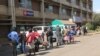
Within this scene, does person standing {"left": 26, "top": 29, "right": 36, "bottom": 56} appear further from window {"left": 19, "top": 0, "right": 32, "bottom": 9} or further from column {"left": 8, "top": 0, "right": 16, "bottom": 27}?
window {"left": 19, "top": 0, "right": 32, "bottom": 9}

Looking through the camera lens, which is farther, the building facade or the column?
the building facade

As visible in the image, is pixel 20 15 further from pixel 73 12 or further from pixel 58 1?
pixel 73 12

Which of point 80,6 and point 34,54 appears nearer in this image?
point 34,54

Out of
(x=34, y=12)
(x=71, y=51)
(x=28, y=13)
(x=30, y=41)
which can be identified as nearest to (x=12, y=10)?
(x=28, y=13)

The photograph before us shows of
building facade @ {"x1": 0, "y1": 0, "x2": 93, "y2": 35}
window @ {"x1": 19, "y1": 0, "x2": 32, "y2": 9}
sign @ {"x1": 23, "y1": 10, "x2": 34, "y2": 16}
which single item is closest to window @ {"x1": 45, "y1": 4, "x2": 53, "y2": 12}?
building facade @ {"x1": 0, "y1": 0, "x2": 93, "y2": 35}

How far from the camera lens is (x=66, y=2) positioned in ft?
203

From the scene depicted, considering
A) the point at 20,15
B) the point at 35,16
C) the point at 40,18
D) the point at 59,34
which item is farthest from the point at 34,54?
the point at 40,18

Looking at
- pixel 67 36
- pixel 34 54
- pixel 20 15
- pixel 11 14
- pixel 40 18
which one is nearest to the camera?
pixel 34 54

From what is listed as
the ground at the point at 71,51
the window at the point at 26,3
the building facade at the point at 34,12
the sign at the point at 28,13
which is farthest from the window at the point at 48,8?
the ground at the point at 71,51

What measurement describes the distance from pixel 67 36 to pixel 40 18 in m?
17.8

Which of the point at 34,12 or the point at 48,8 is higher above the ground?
the point at 48,8

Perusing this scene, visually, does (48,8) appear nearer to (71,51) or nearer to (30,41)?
(71,51)

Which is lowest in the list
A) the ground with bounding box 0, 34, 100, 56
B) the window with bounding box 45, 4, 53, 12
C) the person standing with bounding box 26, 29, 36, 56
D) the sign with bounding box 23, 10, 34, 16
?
the ground with bounding box 0, 34, 100, 56

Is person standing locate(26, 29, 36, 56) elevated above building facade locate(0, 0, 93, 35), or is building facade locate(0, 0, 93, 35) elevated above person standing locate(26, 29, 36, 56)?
building facade locate(0, 0, 93, 35)
